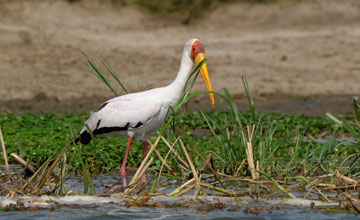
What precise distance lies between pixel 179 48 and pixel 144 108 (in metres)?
7.15

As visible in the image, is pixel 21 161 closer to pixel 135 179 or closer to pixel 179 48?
pixel 135 179

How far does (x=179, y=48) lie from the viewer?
41.4 ft

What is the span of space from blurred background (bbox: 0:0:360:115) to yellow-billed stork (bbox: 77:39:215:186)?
376cm

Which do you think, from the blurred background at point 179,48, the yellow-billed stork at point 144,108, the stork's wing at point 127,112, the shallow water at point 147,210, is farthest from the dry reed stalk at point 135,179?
the blurred background at point 179,48

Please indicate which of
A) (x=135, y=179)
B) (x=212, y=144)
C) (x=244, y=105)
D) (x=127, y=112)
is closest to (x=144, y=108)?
(x=127, y=112)

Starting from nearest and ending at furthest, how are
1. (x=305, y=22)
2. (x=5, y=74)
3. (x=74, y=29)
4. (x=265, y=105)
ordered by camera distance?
(x=265, y=105) < (x=5, y=74) < (x=74, y=29) < (x=305, y=22)

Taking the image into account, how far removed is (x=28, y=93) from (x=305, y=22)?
262 inches

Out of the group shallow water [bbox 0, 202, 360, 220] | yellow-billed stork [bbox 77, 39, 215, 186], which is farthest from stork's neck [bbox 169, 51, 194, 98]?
shallow water [bbox 0, 202, 360, 220]

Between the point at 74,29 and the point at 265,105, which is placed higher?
the point at 74,29

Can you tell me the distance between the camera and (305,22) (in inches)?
578

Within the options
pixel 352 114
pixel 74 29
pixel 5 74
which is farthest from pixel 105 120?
pixel 74 29

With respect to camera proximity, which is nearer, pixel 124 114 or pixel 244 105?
pixel 124 114

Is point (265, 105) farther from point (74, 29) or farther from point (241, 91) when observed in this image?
point (74, 29)

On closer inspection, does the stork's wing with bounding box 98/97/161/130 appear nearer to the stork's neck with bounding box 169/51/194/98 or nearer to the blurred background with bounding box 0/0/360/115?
the stork's neck with bounding box 169/51/194/98
